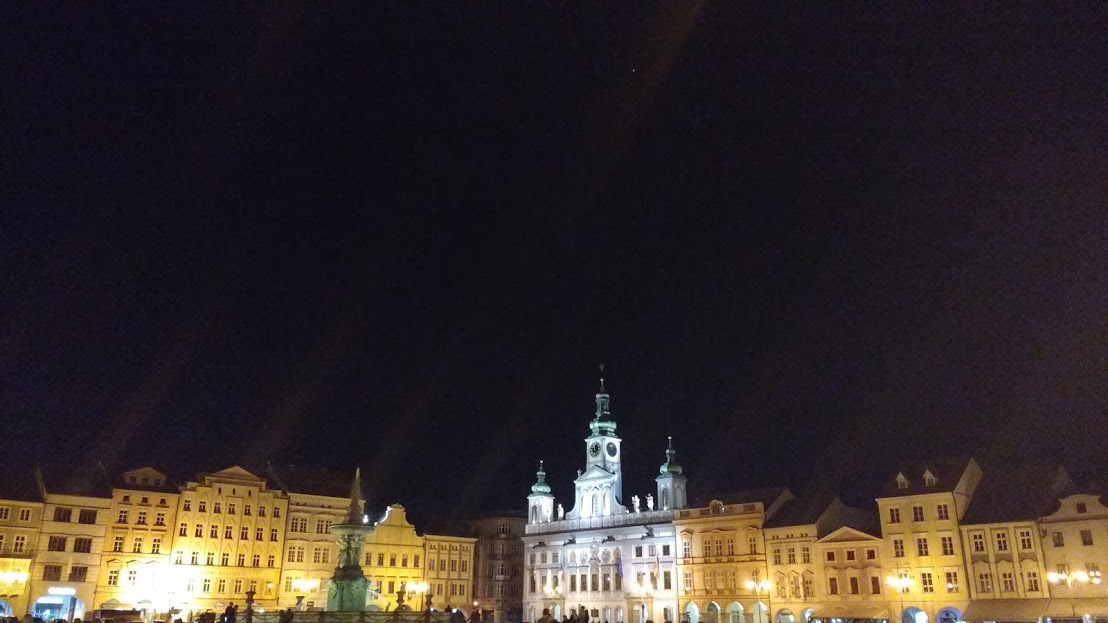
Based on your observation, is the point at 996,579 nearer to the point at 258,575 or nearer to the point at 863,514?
the point at 863,514

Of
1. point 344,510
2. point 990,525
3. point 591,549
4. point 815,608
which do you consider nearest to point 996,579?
point 990,525

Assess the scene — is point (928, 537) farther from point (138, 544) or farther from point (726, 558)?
point (138, 544)

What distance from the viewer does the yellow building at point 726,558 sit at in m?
65.6

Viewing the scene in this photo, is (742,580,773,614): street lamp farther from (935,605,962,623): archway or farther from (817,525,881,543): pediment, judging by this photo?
(935,605,962,623): archway

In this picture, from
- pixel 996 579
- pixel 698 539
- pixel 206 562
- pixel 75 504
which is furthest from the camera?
A: pixel 698 539

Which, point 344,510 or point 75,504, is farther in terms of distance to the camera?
point 344,510

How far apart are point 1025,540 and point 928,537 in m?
5.96

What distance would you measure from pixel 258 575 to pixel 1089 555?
5657 centimetres

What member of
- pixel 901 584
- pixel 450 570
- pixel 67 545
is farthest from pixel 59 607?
pixel 901 584

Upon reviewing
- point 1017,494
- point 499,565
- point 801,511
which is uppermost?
point 801,511

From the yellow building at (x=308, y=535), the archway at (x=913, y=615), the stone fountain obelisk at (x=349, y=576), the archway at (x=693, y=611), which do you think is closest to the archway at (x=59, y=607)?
the yellow building at (x=308, y=535)

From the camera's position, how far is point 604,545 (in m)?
80.1

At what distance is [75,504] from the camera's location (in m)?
59.5

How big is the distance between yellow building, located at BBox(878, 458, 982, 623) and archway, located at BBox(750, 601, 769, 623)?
11557 mm
